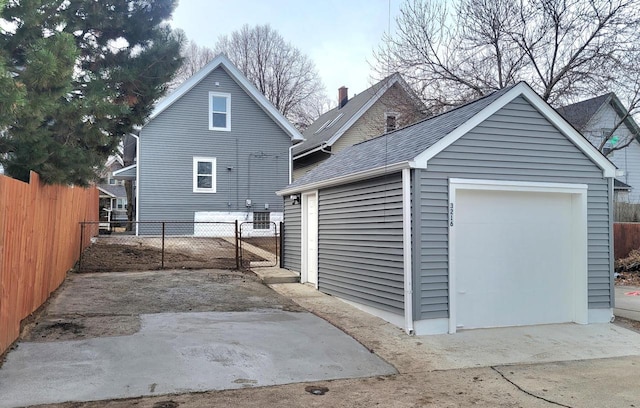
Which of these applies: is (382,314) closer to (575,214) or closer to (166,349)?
(166,349)

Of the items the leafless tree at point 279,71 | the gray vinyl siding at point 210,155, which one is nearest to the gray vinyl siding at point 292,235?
the gray vinyl siding at point 210,155

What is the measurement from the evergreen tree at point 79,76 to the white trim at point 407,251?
4367mm

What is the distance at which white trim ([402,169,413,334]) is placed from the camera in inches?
273

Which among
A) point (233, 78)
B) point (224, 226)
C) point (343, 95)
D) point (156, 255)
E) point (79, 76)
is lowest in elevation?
point (156, 255)

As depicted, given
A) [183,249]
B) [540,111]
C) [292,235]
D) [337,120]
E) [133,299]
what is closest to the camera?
[540,111]

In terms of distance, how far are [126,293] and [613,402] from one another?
772cm

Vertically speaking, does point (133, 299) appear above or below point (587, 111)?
below

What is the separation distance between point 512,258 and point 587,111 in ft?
47.3

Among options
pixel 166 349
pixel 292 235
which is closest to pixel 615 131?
pixel 292 235

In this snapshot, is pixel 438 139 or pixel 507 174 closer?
pixel 438 139

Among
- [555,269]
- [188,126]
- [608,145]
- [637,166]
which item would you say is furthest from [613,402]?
[637,166]

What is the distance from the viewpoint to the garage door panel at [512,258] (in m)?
7.45

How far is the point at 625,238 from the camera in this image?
52.0 feet

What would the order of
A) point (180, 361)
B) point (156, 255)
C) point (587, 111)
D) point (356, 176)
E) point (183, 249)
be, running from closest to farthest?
point (180, 361) < point (356, 176) < point (156, 255) < point (183, 249) < point (587, 111)
